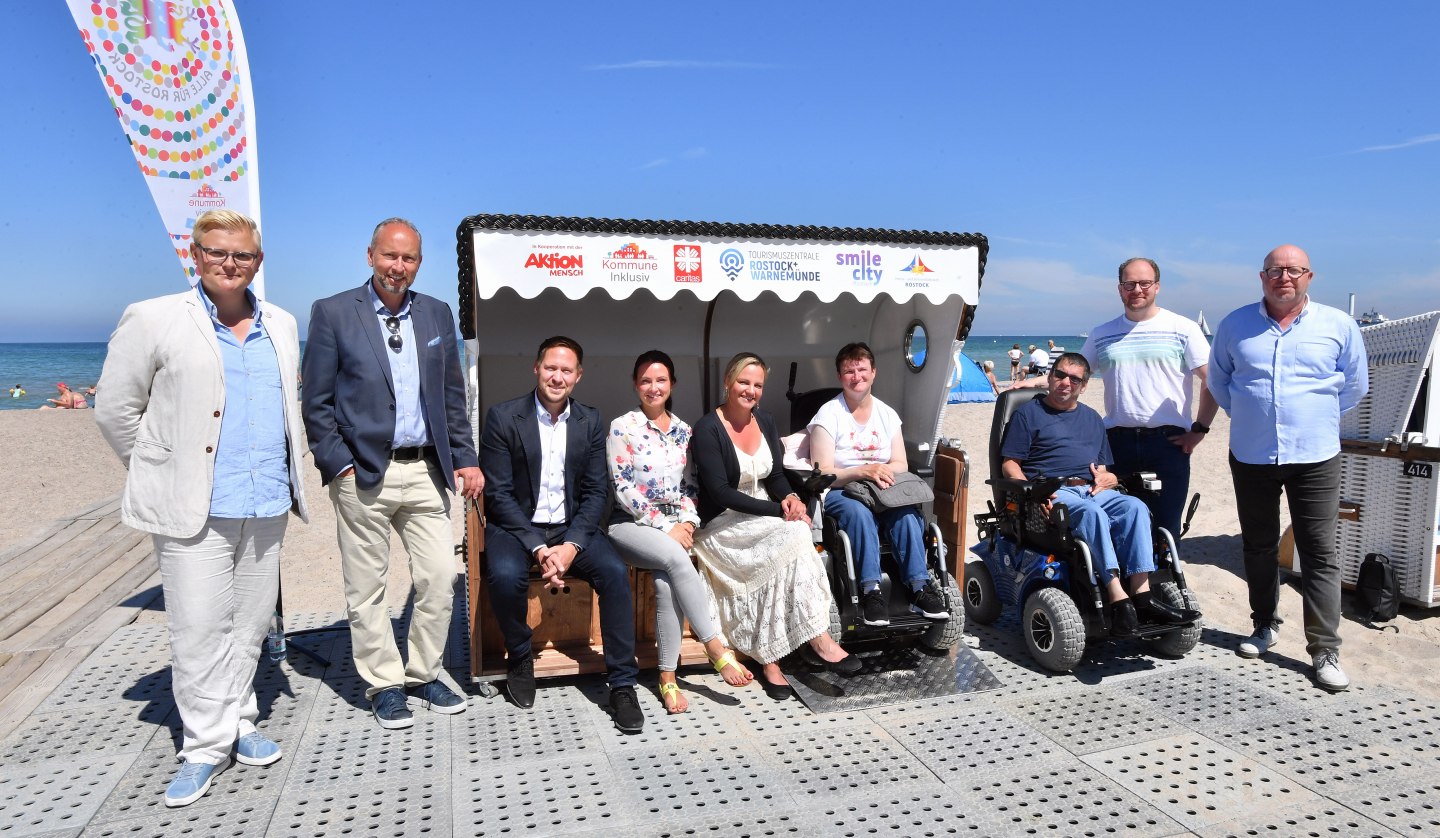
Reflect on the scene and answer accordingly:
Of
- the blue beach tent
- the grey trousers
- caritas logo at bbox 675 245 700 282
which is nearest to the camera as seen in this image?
the grey trousers

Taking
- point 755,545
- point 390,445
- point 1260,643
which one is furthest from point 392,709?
point 1260,643

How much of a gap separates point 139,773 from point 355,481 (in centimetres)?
127

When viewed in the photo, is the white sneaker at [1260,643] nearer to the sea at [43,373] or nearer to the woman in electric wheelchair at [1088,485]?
the woman in electric wheelchair at [1088,485]

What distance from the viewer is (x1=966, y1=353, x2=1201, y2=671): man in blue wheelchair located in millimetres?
Answer: 4211

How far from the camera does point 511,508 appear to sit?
393cm

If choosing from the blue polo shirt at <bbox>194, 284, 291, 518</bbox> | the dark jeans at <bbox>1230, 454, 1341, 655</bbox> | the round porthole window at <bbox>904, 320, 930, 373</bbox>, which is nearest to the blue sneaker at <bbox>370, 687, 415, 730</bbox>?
the blue polo shirt at <bbox>194, 284, 291, 518</bbox>

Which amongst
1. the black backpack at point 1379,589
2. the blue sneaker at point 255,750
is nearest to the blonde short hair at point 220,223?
the blue sneaker at point 255,750

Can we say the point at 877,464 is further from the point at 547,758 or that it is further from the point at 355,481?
the point at 355,481

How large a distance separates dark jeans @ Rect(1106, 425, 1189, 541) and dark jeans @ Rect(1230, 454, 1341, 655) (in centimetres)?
34

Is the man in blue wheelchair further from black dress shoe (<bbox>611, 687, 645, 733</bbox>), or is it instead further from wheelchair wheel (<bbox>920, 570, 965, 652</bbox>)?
black dress shoe (<bbox>611, 687, 645, 733</bbox>)

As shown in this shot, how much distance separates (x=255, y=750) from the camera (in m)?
3.33

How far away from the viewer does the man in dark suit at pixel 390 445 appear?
→ 348 cm

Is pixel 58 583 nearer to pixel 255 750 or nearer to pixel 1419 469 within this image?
pixel 255 750

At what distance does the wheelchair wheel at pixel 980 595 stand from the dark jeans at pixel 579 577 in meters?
2.17
